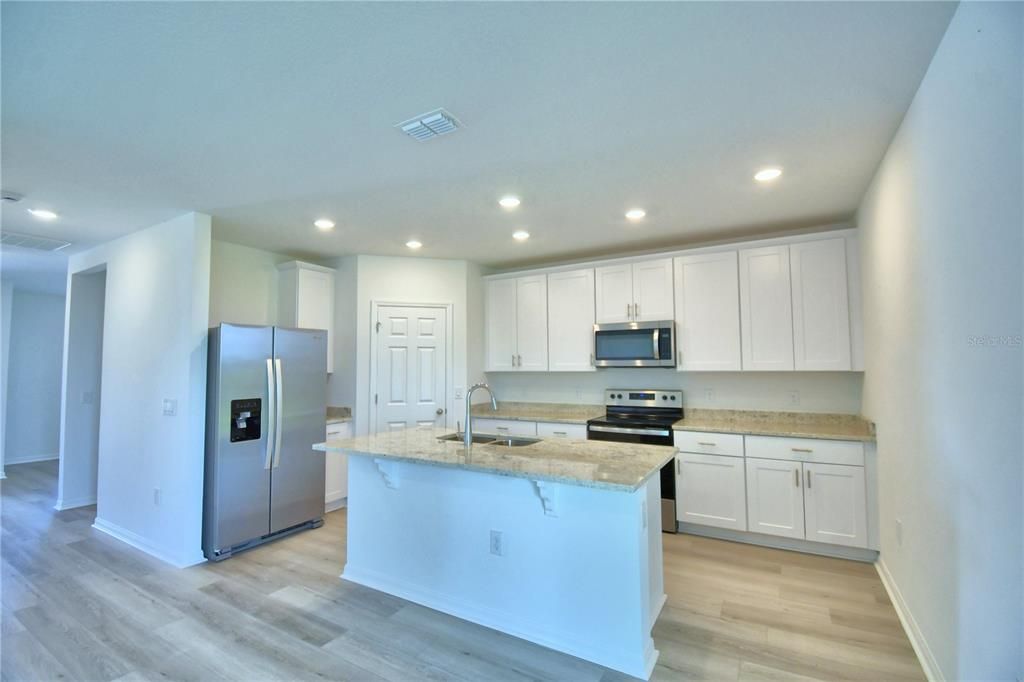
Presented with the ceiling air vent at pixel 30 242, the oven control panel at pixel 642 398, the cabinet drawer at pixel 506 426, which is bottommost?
the cabinet drawer at pixel 506 426

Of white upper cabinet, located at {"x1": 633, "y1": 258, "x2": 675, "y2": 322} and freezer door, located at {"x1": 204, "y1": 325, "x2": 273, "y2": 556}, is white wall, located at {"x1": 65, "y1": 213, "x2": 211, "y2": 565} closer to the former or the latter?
freezer door, located at {"x1": 204, "y1": 325, "x2": 273, "y2": 556}

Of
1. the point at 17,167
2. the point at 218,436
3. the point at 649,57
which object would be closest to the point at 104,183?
the point at 17,167

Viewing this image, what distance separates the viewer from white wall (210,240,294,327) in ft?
13.8

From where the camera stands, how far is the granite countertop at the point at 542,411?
445 centimetres

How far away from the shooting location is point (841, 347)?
3.43 meters

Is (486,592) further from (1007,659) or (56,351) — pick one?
(56,351)

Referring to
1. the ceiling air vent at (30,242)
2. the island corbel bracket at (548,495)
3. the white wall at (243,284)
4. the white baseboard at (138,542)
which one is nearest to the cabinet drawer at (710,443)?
the island corbel bracket at (548,495)

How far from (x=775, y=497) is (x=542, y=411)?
226cm

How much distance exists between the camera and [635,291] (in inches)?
168

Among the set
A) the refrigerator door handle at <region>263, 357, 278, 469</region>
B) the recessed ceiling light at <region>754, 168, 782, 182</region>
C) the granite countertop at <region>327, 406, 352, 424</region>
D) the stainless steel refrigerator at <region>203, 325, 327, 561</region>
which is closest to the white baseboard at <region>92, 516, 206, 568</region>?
the stainless steel refrigerator at <region>203, 325, 327, 561</region>

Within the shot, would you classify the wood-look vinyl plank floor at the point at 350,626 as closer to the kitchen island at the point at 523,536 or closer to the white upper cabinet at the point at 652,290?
the kitchen island at the point at 523,536

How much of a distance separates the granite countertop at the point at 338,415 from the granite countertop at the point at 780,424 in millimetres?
2994

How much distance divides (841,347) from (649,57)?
2.83 metres

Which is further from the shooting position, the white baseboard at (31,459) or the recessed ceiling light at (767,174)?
the white baseboard at (31,459)
